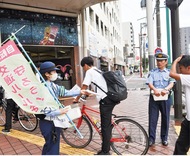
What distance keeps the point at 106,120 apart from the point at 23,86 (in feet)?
5.13

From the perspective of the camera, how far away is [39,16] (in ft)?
39.9

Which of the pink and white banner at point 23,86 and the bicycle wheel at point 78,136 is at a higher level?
the pink and white banner at point 23,86

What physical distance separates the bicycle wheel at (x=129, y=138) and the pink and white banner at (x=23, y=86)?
145 cm

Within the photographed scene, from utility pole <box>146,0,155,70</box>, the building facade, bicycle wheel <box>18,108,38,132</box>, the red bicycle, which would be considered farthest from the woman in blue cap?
the building facade

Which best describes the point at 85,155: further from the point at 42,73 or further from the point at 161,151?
the point at 42,73

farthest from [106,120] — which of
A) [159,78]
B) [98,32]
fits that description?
[98,32]

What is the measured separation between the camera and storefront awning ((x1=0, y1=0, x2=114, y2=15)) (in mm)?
10840

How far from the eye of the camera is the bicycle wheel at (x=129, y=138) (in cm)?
391

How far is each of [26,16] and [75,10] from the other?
10.2 ft

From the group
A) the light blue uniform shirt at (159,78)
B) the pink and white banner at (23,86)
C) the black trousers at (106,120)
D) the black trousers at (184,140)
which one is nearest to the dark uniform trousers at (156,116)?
the light blue uniform shirt at (159,78)

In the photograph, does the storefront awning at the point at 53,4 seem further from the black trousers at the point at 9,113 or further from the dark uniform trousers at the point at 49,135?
the dark uniform trousers at the point at 49,135

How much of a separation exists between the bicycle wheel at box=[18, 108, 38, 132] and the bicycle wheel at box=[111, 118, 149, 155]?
254 centimetres

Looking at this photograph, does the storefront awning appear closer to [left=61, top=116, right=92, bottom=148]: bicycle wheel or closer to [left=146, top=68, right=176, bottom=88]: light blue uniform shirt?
[left=61, top=116, right=92, bottom=148]: bicycle wheel

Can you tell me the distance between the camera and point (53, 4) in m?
12.3
